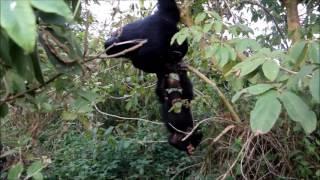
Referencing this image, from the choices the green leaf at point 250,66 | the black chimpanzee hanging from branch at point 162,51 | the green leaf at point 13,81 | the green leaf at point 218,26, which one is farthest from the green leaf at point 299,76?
the black chimpanzee hanging from branch at point 162,51

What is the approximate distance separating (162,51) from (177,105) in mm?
336

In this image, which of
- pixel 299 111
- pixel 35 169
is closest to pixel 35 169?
pixel 35 169

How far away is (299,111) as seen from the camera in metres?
1.22

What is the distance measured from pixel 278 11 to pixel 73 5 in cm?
297

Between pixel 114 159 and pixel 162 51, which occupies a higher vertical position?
pixel 162 51

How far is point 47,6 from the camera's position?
0.82 meters

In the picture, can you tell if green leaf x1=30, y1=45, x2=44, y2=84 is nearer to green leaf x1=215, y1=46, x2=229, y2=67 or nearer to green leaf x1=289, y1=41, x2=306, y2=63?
green leaf x1=289, y1=41, x2=306, y2=63

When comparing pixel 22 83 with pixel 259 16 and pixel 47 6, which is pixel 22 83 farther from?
pixel 259 16

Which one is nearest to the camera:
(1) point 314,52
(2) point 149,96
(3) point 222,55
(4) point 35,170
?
(1) point 314,52

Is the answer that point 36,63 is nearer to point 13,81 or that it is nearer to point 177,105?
point 13,81

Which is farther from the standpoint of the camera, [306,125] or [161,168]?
[161,168]

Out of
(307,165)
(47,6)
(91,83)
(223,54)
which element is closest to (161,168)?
(91,83)

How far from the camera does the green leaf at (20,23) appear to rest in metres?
0.77

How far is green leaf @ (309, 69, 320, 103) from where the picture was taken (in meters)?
Answer: 1.17
